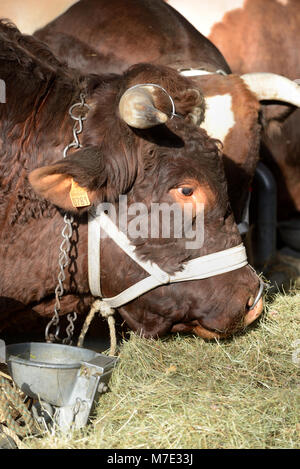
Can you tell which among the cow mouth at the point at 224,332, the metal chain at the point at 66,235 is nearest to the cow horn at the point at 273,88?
the metal chain at the point at 66,235

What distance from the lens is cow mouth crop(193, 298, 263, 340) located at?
3051mm

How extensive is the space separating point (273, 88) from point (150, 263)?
1792 millimetres

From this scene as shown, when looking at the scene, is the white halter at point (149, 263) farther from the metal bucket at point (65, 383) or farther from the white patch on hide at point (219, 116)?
the white patch on hide at point (219, 116)

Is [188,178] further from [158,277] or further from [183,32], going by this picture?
[183,32]

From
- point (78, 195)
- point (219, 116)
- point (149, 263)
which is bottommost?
point (149, 263)

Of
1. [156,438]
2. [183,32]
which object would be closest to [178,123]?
[156,438]

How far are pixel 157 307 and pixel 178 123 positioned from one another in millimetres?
890

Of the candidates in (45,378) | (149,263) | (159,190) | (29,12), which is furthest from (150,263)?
(29,12)

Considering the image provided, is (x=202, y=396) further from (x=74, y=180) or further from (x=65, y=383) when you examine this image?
(x=74, y=180)

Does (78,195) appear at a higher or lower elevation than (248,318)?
higher

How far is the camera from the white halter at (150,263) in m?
2.92

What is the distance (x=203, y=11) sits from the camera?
616 centimetres

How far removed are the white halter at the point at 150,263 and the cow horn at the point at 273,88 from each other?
151 centimetres

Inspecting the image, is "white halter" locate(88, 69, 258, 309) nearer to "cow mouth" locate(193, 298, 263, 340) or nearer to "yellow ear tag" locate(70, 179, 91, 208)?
"yellow ear tag" locate(70, 179, 91, 208)
